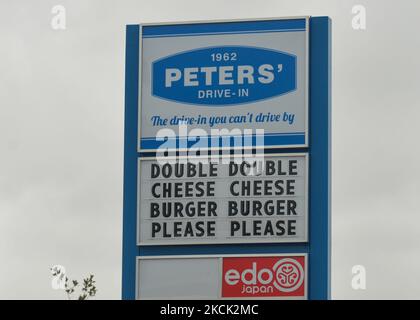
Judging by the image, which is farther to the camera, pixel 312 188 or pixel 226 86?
pixel 226 86

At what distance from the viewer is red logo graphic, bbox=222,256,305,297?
26.1m

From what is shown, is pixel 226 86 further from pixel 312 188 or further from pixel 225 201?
pixel 312 188

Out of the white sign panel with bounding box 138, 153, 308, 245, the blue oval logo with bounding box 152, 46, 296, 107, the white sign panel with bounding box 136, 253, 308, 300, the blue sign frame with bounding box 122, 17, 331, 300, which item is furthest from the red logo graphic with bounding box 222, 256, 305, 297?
the blue oval logo with bounding box 152, 46, 296, 107

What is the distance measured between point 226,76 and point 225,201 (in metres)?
2.46

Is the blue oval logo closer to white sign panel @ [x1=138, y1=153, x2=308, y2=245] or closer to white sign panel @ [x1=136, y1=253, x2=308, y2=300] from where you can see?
white sign panel @ [x1=138, y1=153, x2=308, y2=245]

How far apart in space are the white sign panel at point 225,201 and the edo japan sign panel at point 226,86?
0.43 metres

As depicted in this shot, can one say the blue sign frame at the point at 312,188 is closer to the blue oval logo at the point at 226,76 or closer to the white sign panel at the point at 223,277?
the white sign panel at the point at 223,277

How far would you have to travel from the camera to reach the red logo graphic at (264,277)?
2609 centimetres

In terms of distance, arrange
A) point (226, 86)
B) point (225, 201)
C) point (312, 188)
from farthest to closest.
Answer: point (226, 86)
point (225, 201)
point (312, 188)

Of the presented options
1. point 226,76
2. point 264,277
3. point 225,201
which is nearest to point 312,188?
point 225,201

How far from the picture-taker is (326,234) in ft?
85.5

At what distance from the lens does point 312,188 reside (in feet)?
86.0

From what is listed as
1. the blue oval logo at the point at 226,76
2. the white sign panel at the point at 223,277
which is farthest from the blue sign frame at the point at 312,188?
the blue oval logo at the point at 226,76
